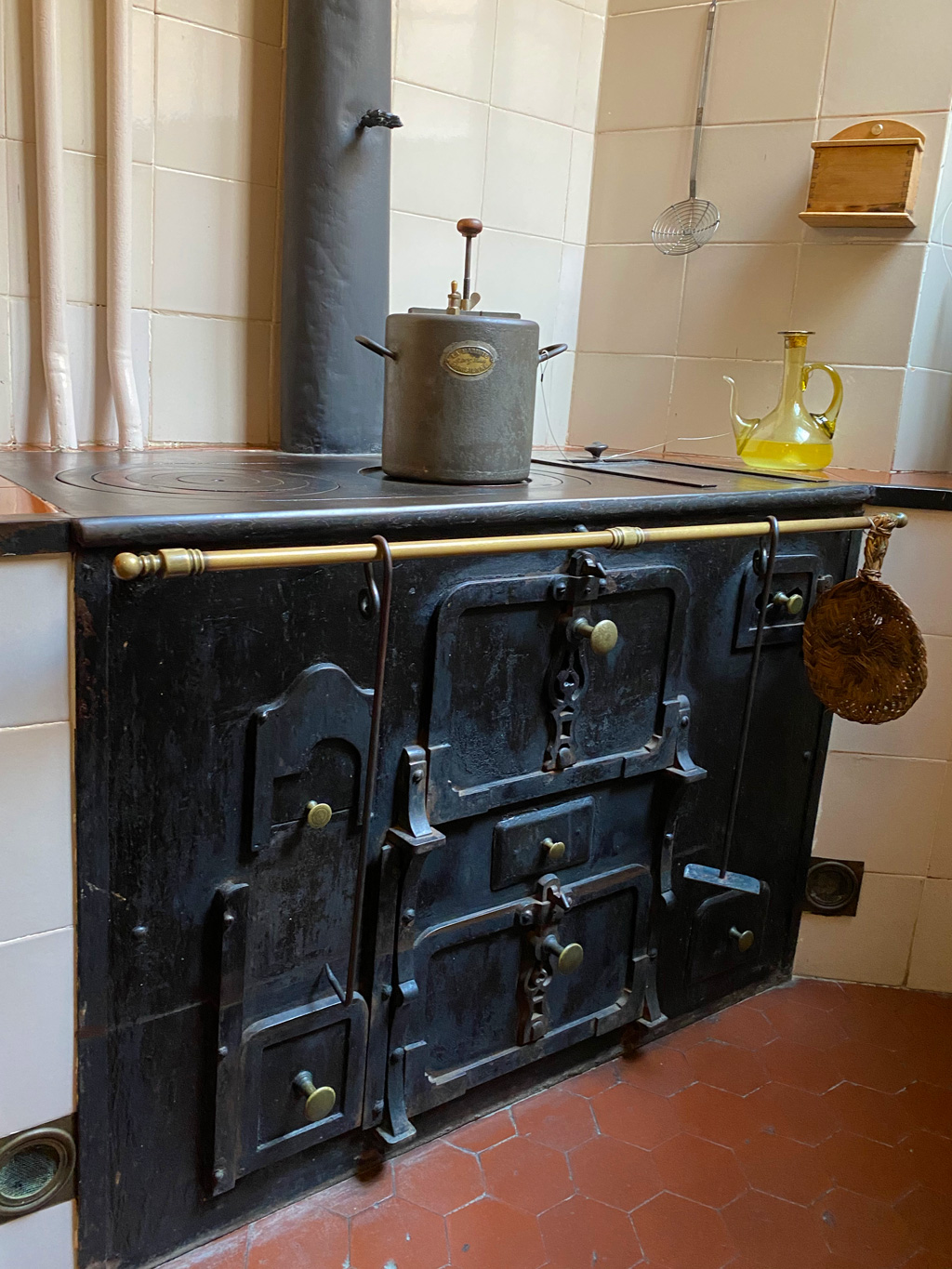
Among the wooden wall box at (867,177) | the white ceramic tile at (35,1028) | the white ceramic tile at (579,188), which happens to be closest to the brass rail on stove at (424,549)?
the white ceramic tile at (35,1028)

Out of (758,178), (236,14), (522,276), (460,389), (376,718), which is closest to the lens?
(376,718)

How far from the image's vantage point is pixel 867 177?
69.0 inches

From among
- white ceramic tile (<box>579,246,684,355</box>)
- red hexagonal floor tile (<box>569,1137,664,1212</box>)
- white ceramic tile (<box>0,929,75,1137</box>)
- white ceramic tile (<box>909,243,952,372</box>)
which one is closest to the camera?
white ceramic tile (<box>0,929,75,1137</box>)

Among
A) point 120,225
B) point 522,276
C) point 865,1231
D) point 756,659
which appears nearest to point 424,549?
point 756,659

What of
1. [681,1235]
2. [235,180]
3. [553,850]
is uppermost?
[235,180]

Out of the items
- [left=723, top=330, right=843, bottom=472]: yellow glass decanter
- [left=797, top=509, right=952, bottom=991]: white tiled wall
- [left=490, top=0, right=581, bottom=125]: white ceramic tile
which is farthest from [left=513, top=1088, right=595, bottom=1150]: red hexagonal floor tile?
[left=490, top=0, right=581, bottom=125]: white ceramic tile

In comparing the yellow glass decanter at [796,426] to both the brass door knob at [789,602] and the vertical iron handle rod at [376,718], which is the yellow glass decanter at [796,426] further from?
the vertical iron handle rod at [376,718]

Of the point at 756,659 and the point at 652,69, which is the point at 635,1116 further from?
the point at 652,69

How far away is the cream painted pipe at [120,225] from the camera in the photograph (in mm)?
1467

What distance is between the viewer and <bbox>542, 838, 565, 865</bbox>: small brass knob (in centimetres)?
138

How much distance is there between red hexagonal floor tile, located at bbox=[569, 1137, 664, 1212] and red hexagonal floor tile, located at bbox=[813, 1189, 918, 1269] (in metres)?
0.22

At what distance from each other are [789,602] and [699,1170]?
818 millimetres

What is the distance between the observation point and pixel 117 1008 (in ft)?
3.51

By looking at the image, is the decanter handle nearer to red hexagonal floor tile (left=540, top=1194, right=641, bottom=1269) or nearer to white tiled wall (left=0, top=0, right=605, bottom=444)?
white tiled wall (left=0, top=0, right=605, bottom=444)
